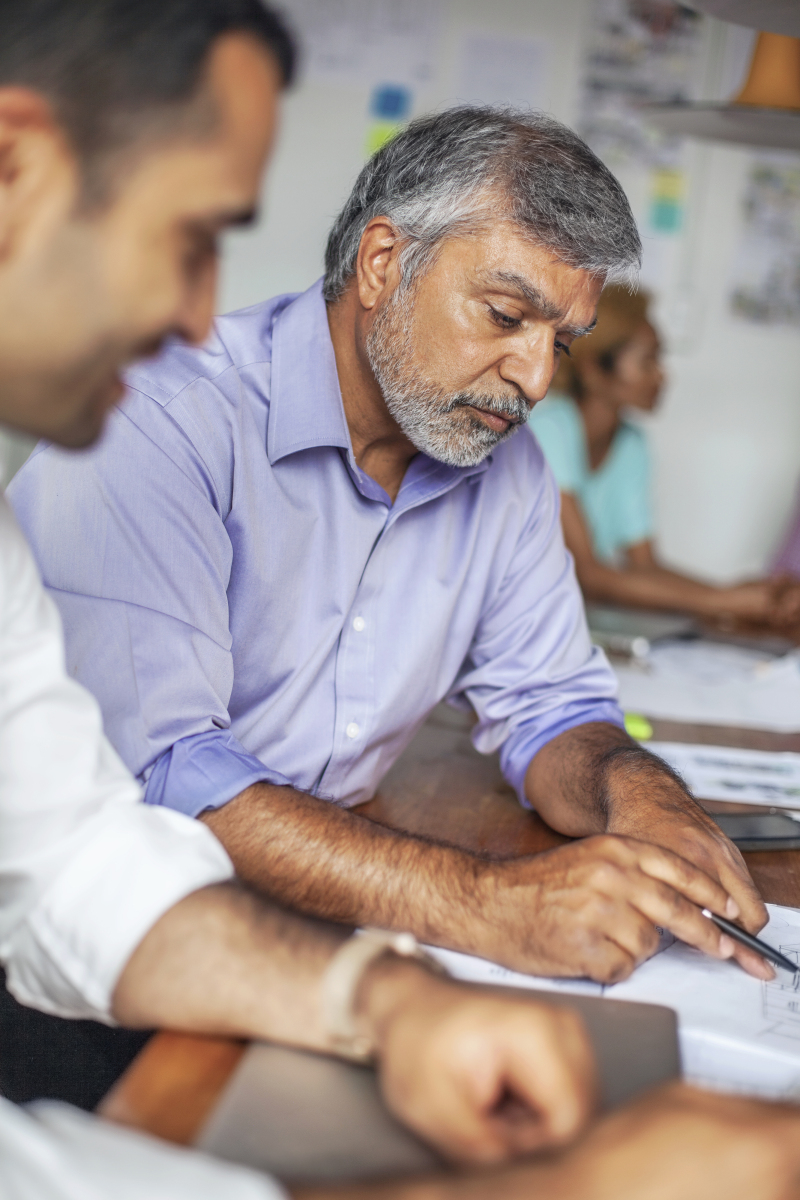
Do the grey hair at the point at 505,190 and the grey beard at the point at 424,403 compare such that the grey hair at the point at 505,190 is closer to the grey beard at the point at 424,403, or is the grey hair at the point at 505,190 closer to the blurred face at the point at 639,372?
the grey beard at the point at 424,403

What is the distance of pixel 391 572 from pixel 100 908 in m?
0.62

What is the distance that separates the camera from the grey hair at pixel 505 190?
111cm

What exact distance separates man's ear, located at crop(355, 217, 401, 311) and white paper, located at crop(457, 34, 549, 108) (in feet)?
7.59

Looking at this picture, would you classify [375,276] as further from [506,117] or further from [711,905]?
[711,905]

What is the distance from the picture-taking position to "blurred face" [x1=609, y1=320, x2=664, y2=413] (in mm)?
2844

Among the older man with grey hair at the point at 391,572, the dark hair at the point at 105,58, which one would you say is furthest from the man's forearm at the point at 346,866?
the dark hair at the point at 105,58

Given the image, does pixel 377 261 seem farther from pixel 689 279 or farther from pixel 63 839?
pixel 689 279

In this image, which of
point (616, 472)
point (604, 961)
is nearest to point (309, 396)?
point (604, 961)

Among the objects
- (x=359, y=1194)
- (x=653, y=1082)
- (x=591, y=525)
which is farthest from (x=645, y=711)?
(x=591, y=525)

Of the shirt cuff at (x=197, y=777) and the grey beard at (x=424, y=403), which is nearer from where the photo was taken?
the shirt cuff at (x=197, y=777)

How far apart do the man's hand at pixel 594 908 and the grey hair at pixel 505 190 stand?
0.60m

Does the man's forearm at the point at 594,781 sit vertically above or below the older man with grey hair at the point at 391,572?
below

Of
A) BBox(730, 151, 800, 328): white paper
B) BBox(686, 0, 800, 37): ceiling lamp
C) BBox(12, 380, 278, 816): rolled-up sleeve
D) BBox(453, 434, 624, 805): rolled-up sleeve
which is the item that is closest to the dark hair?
BBox(12, 380, 278, 816): rolled-up sleeve

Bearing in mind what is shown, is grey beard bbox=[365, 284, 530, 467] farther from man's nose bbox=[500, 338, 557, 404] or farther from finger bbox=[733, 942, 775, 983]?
finger bbox=[733, 942, 775, 983]
